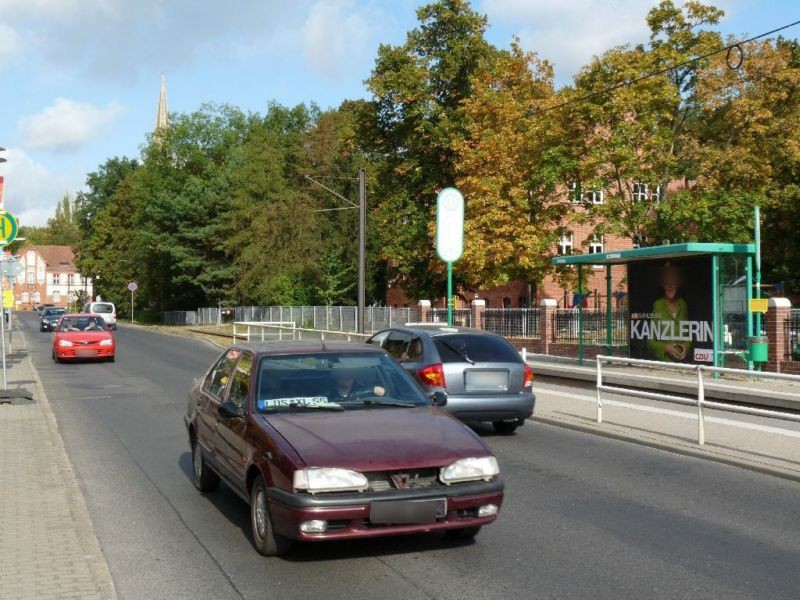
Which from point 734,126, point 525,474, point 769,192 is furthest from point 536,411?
point 769,192

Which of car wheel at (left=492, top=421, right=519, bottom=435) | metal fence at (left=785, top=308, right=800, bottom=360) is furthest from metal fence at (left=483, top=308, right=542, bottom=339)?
car wheel at (left=492, top=421, right=519, bottom=435)

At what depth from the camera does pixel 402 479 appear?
5871mm

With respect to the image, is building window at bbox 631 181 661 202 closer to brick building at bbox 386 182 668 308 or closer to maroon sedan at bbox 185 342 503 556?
brick building at bbox 386 182 668 308

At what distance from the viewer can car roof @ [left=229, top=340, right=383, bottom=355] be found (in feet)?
24.3

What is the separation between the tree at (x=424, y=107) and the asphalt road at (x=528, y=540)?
115 feet

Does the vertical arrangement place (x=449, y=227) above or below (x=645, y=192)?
below

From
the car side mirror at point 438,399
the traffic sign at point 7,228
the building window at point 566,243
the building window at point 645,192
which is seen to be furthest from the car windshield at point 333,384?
the building window at point 566,243

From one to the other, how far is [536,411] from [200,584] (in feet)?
32.7

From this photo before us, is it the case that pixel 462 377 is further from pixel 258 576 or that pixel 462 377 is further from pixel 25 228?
pixel 25 228

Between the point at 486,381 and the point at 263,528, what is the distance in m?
6.26

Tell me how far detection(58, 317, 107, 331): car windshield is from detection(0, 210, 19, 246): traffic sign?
13784mm

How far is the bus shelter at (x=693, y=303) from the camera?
1984 cm

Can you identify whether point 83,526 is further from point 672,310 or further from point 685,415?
point 672,310

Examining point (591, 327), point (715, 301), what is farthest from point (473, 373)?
point (591, 327)
